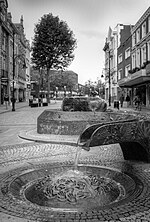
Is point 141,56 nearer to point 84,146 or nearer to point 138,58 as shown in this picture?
point 138,58

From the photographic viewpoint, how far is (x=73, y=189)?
13.8ft

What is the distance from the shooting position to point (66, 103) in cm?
1333

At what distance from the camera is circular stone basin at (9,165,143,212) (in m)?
3.78

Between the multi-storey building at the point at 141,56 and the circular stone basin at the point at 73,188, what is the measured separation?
2141 centimetres

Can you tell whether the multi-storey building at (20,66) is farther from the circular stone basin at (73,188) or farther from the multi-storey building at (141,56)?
the circular stone basin at (73,188)

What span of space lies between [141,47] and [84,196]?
3127 centimetres

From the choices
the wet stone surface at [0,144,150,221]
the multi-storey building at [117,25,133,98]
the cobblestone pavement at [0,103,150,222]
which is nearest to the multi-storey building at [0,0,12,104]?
the multi-storey building at [117,25,133,98]

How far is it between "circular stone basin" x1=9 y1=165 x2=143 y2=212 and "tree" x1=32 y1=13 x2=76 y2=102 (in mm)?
40949

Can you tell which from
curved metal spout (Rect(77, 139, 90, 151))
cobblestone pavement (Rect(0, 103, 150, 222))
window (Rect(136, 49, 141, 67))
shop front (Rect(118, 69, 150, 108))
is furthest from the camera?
window (Rect(136, 49, 141, 67))

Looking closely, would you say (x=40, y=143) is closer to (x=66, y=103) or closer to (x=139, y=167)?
(x=139, y=167)

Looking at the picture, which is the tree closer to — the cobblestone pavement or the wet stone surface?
the cobblestone pavement

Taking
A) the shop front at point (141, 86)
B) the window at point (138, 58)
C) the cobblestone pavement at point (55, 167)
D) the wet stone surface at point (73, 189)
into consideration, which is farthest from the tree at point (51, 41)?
the wet stone surface at point (73, 189)

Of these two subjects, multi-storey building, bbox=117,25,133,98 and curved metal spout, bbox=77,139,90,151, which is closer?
curved metal spout, bbox=77,139,90,151

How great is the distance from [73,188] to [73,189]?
0.04 meters
